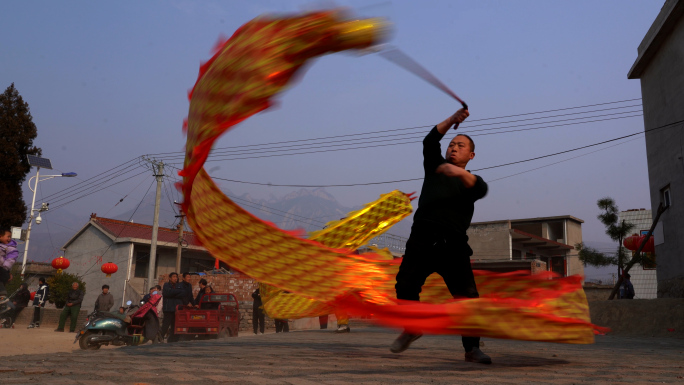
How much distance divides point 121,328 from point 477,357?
9053mm

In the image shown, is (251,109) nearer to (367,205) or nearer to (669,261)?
(367,205)

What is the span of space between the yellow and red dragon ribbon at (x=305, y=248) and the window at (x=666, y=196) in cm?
1090

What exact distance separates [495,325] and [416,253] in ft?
2.37

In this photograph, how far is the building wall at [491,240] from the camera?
34.8 meters

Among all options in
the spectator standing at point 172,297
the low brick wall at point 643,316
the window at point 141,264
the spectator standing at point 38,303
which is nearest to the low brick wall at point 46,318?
the spectator standing at point 38,303

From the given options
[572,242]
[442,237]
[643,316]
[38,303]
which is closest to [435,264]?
[442,237]

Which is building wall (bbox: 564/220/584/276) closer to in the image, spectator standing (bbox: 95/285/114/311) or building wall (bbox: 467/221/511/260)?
building wall (bbox: 467/221/511/260)

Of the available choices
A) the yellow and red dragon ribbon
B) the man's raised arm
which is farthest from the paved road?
the man's raised arm

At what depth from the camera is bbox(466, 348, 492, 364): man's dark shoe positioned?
3570mm

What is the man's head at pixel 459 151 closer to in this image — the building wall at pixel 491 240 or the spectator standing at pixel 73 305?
the spectator standing at pixel 73 305

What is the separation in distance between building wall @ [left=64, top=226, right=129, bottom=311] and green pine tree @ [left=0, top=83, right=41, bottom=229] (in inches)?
267

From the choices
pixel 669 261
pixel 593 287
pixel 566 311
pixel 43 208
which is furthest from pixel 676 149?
pixel 43 208

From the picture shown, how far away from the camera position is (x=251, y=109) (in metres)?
3.37

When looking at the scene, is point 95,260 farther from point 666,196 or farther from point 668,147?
point 668,147
